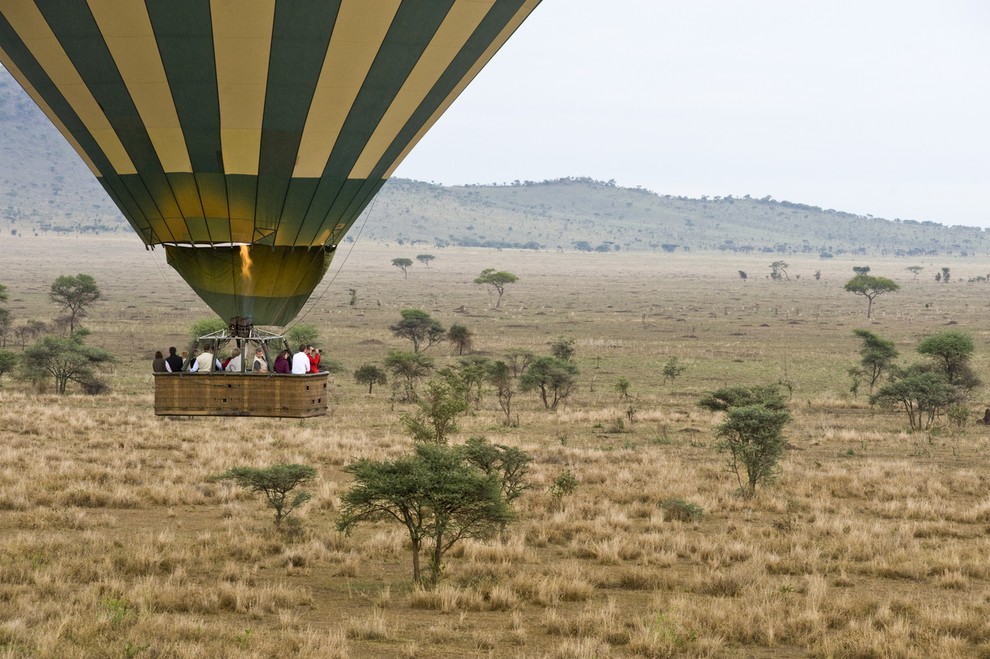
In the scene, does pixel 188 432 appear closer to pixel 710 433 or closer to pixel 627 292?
pixel 710 433

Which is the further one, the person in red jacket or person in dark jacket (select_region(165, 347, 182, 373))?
the person in red jacket

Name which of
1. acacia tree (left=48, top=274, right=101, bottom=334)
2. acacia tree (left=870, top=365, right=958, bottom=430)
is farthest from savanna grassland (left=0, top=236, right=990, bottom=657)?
acacia tree (left=48, top=274, right=101, bottom=334)

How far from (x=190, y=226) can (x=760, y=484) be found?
13.1 meters

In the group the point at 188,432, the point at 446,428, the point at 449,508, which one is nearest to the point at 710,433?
the point at 446,428

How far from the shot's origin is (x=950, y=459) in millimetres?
24250

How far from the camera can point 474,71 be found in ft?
40.5

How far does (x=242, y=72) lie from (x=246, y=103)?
1.06ft

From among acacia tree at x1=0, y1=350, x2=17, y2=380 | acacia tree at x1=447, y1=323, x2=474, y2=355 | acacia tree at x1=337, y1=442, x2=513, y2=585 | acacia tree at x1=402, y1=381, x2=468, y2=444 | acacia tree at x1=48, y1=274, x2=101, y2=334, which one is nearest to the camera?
acacia tree at x1=337, y1=442, x2=513, y2=585

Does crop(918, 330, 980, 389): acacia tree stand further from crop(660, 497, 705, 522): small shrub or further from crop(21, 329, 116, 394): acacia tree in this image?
crop(21, 329, 116, 394): acacia tree

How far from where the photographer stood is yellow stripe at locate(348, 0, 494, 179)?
1105cm

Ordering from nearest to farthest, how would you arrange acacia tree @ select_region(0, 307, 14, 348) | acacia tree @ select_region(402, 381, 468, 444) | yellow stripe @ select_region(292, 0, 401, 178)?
yellow stripe @ select_region(292, 0, 401, 178) < acacia tree @ select_region(402, 381, 468, 444) < acacia tree @ select_region(0, 307, 14, 348)

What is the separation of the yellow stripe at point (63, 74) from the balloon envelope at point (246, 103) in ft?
0.06

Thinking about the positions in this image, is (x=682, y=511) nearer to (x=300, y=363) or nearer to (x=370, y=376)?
(x=300, y=363)

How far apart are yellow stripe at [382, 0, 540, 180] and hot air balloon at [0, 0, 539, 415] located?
4cm
